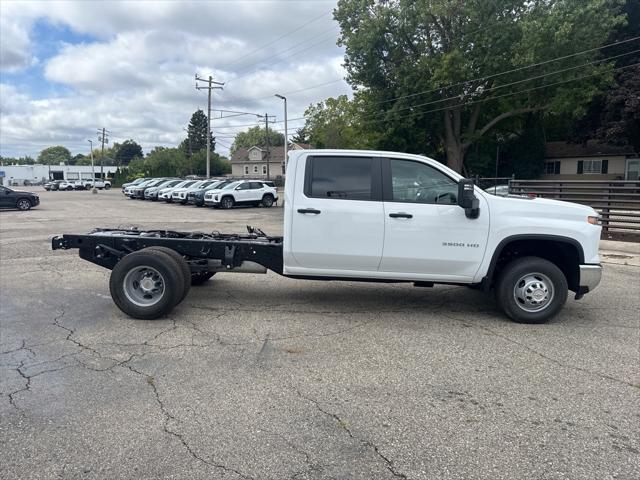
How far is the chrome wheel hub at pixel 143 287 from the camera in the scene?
5.91m

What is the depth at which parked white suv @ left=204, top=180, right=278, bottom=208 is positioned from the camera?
29.3 metres

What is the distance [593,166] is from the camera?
4594 centimetres

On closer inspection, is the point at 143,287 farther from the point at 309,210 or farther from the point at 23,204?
the point at 23,204

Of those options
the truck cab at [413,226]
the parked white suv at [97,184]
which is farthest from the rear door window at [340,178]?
the parked white suv at [97,184]

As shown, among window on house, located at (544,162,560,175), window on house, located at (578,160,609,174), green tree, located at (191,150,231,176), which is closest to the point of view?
window on house, located at (578,160,609,174)

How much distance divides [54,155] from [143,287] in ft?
680

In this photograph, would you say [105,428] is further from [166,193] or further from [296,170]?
[166,193]

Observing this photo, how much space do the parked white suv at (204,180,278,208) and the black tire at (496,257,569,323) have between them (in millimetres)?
24842

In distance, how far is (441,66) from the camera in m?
30.2

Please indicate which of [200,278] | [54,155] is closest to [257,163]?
[200,278]

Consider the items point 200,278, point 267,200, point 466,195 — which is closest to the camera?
point 466,195

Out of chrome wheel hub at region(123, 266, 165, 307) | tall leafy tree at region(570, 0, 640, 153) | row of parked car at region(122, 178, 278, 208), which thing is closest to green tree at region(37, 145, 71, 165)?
row of parked car at region(122, 178, 278, 208)

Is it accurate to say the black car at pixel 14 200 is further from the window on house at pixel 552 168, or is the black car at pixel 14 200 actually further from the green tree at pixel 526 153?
the window on house at pixel 552 168

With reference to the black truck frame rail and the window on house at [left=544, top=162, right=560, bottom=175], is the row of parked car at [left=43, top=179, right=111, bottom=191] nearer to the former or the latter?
the window on house at [left=544, top=162, right=560, bottom=175]
